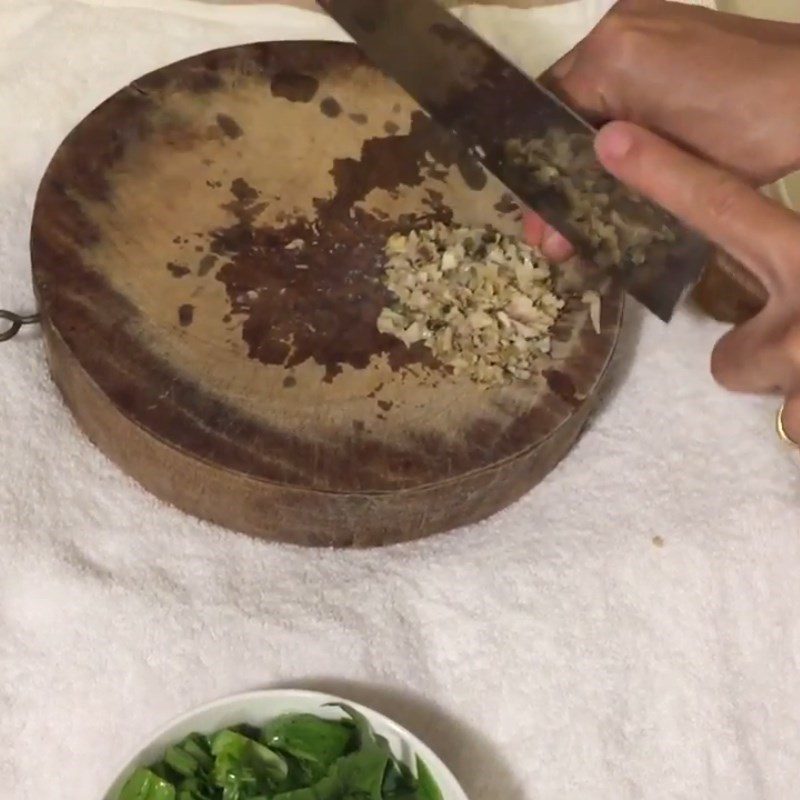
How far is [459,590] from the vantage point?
65 cm

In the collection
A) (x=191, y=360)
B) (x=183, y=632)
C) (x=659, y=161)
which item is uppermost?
(x=659, y=161)

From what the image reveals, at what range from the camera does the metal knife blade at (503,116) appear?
0.63 m

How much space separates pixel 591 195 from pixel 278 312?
209 mm

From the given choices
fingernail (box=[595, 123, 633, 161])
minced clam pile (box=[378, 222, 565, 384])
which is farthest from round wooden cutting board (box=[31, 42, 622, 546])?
fingernail (box=[595, 123, 633, 161])

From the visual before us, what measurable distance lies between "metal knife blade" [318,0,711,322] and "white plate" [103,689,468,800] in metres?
0.31

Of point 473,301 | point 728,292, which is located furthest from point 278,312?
point 728,292

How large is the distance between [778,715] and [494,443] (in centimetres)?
25

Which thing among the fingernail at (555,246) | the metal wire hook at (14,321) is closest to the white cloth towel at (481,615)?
the metal wire hook at (14,321)

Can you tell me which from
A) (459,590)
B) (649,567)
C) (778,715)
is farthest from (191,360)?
(778,715)

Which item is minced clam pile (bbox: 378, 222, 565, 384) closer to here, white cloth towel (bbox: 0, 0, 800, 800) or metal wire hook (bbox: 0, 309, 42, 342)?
white cloth towel (bbox: 0, 0, 800, 800)

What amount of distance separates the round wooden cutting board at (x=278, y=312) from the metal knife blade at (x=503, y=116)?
46mm

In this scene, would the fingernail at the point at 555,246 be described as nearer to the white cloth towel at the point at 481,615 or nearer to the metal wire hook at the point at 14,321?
the white cloth towel at the point at 481,615

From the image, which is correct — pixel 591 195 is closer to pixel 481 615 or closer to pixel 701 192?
pixel 701 192

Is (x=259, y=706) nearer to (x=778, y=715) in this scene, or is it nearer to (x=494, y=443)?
(x=494, y=443)
